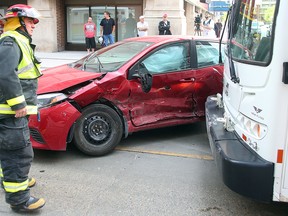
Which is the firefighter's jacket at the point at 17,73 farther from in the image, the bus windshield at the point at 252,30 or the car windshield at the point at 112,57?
the bus windshield at the point at 252,30

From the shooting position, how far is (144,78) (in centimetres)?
491

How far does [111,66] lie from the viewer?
5.09m

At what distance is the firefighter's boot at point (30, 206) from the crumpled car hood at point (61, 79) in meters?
1.54

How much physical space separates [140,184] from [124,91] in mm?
1308

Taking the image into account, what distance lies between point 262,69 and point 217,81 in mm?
2747

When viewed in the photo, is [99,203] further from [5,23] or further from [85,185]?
[5,23]

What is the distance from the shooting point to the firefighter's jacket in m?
3.03

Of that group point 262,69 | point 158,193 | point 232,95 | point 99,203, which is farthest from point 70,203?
point 262,69

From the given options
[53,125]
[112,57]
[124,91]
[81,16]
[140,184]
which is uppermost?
[81,16]

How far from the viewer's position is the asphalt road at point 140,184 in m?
3.49

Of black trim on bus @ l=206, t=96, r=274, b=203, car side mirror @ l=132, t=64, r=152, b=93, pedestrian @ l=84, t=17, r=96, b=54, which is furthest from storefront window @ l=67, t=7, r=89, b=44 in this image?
black trim on bus @ l=206, t=96, r=274, b=203

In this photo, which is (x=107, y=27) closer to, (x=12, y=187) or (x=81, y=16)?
(x=81, y=16)

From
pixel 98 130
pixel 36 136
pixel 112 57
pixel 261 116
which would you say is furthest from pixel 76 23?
pixel 261 116

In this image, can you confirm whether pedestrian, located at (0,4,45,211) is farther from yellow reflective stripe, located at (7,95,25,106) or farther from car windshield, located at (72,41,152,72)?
car windshield, located at (72,41,152,72)
